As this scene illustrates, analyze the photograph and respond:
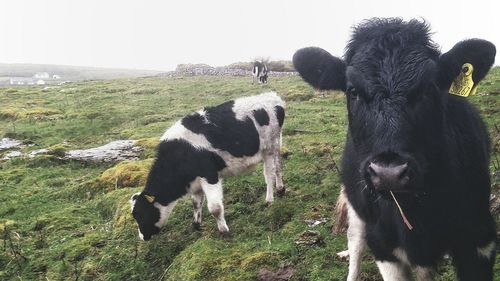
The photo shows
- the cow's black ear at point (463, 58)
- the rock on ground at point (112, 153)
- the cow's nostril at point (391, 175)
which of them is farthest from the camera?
the rock on ground at point (112, 153)

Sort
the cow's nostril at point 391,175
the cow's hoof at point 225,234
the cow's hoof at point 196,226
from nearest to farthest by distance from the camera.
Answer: the cow's nostril at point 391,175, the cow's hoof at point 225,234, the cow's hoof at point 196,226

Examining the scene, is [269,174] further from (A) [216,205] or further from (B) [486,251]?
(B) [486,251]

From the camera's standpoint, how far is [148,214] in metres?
9.88

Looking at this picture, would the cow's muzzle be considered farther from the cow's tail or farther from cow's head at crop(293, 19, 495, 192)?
the cow's tail

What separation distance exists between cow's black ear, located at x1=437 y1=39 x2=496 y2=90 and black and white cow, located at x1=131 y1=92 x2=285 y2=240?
6099mm

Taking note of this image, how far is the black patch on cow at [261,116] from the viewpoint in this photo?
11555 mm

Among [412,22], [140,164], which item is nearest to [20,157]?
[140,164]

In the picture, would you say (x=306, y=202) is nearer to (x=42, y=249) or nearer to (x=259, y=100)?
(x=259, y=100)

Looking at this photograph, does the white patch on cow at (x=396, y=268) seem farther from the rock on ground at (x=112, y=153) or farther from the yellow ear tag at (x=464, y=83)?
the rock on ground at (x=112, y=153)

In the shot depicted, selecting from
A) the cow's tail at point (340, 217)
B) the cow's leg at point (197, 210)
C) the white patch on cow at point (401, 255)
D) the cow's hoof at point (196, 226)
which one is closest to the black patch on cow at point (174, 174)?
the cow's leg at point (197, 210)

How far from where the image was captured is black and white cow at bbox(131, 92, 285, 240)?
10023 mm

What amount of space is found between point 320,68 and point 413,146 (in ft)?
4.86

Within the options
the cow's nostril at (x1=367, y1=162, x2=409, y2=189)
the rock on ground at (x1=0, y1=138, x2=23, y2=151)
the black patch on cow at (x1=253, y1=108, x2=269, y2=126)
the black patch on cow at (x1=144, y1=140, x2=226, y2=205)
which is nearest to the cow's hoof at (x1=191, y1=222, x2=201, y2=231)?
the black patch on cow at (x1=144, y1=140, x2=226, y2=205)

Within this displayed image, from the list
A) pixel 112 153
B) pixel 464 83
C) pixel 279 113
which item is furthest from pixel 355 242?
pixel 112 153
